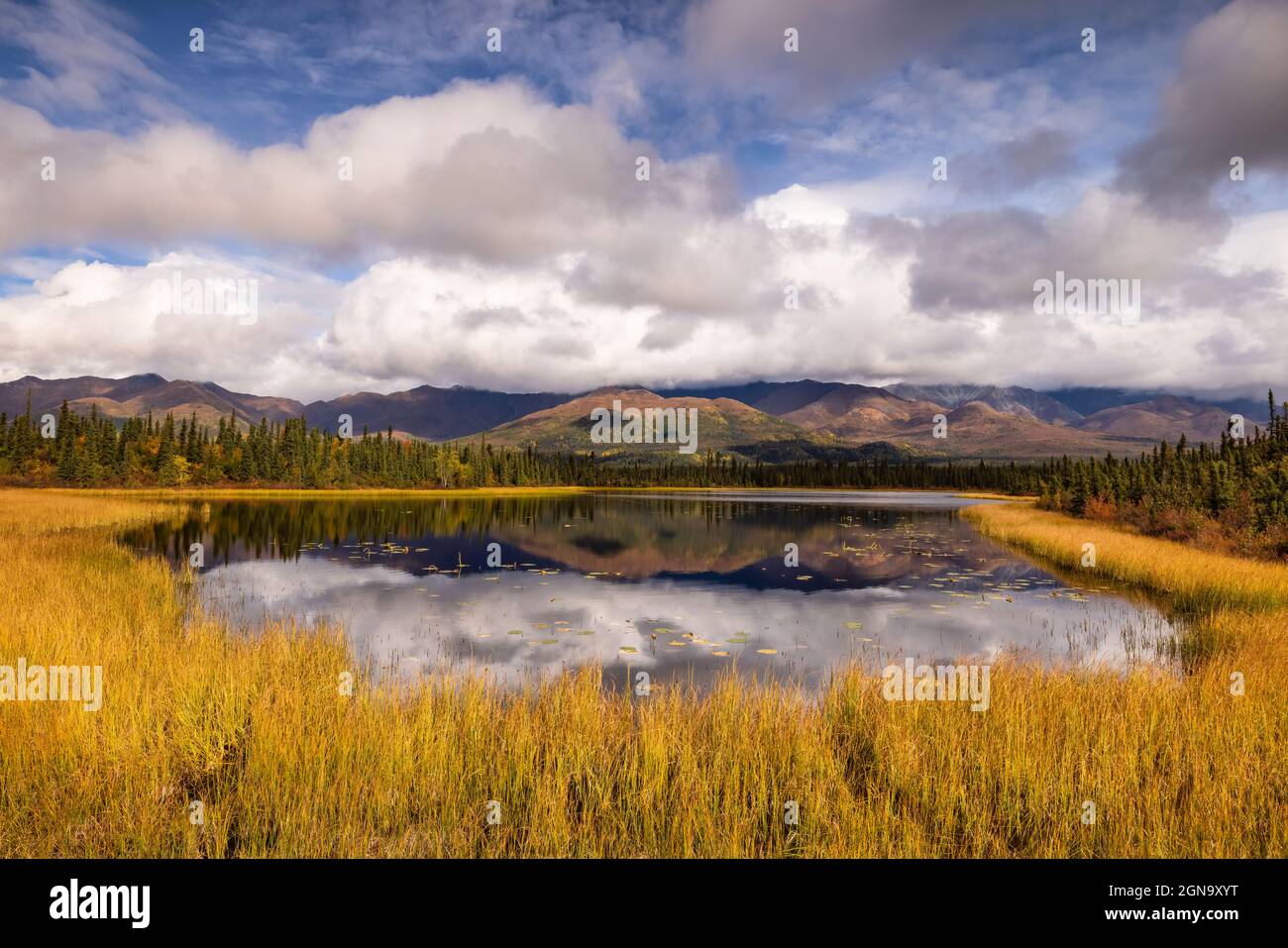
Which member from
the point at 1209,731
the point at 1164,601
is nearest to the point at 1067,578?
the point at 1164,601

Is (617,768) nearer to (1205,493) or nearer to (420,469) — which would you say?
(1205,493)

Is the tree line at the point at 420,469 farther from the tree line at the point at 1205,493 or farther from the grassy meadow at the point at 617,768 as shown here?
the grassy meadow at the point at 617,768

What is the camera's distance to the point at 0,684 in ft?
34.5

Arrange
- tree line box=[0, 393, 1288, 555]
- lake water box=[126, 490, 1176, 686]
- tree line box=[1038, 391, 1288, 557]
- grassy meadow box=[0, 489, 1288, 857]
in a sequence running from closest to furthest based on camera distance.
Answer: grassy meadow box=[0, 489, 1288, 857] → lake water box=[126, 490, 1176, 686] → tree line box=[1038, 391, 1288, 557] → tree line box=[0, 393, 1288, 555]

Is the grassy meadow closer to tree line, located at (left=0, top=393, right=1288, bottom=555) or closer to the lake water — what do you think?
the lake water

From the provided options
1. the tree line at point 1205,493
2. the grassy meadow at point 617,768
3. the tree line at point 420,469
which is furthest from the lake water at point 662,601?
the tree line at point 420,469

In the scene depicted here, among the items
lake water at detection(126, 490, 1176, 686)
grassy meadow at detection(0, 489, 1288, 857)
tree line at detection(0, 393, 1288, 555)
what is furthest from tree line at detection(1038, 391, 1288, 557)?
grassy meadow at detection(0, 489, 1288, 857)

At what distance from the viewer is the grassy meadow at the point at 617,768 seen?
7152 mm

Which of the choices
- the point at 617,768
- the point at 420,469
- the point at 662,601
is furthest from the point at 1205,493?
the point at 420,469

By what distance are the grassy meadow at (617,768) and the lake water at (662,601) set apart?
339 cm

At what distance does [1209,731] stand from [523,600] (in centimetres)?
2197

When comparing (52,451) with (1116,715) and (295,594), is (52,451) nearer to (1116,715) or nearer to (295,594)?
(295,594)

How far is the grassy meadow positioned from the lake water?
3.39m

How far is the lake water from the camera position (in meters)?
18.0
